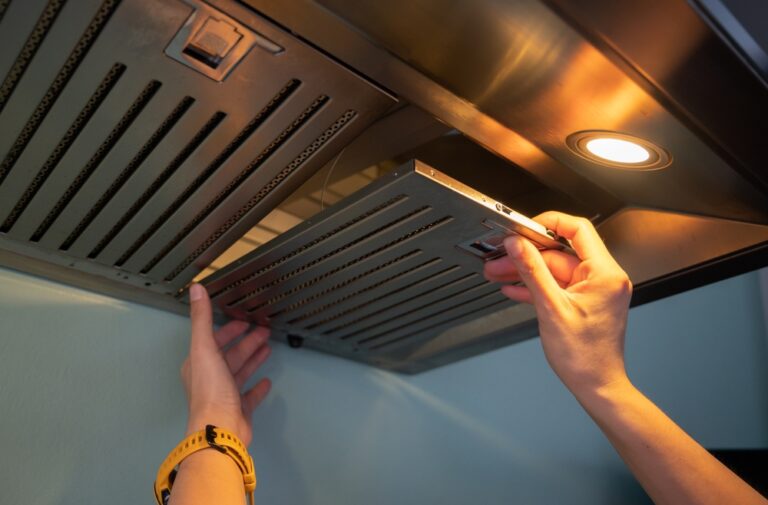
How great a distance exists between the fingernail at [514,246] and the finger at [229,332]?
19.2 inches

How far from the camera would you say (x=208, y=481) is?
0.88 metres

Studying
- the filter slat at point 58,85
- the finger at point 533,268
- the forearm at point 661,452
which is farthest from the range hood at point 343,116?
the forearm at point 661,452

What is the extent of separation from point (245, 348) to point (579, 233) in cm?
55

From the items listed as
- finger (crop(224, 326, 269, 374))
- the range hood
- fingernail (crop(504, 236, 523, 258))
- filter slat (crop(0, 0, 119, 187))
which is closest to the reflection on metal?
the range hood

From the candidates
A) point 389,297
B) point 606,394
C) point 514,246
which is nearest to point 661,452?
point 606,394

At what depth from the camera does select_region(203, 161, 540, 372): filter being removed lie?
0.84 metres

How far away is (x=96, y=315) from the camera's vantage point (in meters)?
1.08

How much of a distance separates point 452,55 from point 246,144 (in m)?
0.25

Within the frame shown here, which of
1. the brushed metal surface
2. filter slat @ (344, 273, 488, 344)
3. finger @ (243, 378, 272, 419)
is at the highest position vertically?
the brushed metal surface

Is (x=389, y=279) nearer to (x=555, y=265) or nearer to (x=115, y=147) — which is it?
(x=555, y=265)

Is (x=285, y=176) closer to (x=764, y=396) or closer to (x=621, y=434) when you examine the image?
(x=621, y=434)

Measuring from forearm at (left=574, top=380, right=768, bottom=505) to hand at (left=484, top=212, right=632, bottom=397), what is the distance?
25 mm

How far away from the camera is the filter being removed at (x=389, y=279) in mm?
843

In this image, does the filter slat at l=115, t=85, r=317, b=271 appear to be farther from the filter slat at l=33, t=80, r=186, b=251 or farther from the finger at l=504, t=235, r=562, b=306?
the finger at l=504, t=235, r=562, b=306
